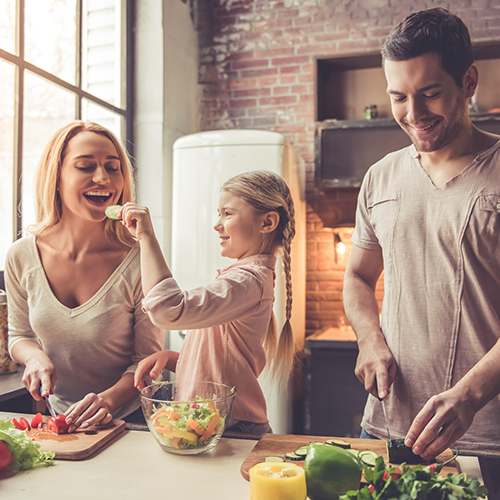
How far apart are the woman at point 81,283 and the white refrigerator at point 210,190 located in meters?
1.32

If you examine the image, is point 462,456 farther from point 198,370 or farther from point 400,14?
point 400,14

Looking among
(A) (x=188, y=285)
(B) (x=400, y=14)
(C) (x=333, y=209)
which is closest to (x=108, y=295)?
(A) (x=188, y=285)

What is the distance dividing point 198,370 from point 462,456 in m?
0.60

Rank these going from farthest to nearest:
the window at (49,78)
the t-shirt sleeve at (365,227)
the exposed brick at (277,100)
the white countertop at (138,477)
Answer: the exposed brick at (277,100), the window at (49,78), the t-shirt sleeve at (365,227), the white countertop at (138,477)

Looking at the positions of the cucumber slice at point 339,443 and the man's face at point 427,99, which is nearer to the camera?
the cucumber slice at point 339,443

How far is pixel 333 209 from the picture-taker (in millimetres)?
3418

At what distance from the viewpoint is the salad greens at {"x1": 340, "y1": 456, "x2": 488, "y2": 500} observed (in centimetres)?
73

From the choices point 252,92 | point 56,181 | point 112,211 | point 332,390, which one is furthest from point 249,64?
point 112,211

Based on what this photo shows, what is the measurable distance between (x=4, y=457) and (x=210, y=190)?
205 cm

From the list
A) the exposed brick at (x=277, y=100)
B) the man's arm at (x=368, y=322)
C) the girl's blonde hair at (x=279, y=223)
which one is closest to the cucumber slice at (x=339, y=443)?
the man's arm at (x=368, y=322)

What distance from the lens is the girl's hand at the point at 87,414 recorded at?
1.15m

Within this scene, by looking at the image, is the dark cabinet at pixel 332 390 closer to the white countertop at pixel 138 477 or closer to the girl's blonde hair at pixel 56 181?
the girl's blonde hair at pixel 56 181

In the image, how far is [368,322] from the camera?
1.33m

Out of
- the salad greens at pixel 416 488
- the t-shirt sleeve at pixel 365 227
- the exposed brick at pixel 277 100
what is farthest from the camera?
the exposed brick at pixel 277 100
